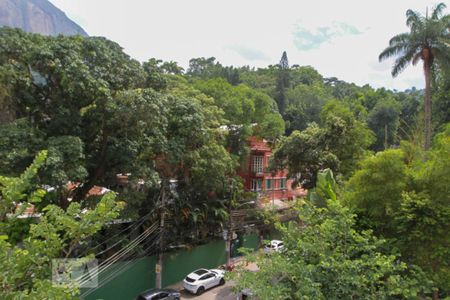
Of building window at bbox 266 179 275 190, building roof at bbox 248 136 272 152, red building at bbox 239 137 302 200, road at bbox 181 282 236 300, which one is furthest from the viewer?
building window at bbox 266 179 275 190

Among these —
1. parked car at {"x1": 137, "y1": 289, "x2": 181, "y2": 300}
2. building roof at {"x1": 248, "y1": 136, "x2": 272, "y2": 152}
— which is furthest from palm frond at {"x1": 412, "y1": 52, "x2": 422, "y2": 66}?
parked car at {"x1": 137, "y1": 289, "x2": 181, "y2": 300}

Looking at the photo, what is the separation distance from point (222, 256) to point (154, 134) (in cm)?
1054

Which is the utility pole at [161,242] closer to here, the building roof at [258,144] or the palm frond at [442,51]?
the building roof at [258,144]

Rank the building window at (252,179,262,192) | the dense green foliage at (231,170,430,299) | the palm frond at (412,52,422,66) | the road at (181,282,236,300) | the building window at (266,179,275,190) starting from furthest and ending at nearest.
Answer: the building window at (266,179,275,190) < the building window at (252,179,262,192) < the palm frond at (412,52,422,66) < the road at (181,282,236,300) < the dense green foliage at (231,170,430,299)

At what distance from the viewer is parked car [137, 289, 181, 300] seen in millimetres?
14589

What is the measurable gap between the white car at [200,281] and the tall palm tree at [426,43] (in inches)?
530

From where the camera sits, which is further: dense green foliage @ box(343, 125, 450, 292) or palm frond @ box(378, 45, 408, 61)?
palm frond @ box(378, 45, 408, 61)

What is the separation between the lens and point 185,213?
17703 mm

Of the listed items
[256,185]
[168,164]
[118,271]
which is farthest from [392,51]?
[118,271]

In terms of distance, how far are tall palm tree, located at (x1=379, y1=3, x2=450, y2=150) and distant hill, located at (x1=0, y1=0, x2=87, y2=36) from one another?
144 ft

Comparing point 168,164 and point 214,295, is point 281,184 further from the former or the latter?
point 168,164

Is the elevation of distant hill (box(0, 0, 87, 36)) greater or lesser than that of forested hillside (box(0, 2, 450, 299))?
greater

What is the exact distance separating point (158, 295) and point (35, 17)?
5945cm

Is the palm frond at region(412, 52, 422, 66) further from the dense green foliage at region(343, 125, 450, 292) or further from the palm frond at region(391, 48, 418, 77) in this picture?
the dense green foliage at region(343, 125, 450, 292)
